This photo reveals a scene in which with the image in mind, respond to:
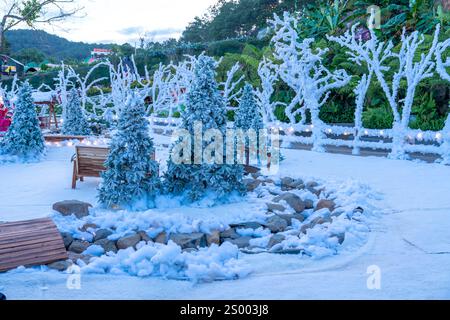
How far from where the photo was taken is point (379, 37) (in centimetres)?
2255

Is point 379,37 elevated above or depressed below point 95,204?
above

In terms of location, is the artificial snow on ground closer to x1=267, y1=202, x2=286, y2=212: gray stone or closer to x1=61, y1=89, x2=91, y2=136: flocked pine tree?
x1=267, y1=202, x2=286, y2=212: gray stone

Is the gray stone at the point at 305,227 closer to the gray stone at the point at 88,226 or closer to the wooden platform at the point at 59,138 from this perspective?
the gray stone at the point at 88,226

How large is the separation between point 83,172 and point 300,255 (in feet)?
17.2

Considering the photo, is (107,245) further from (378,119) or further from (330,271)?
(378,119)

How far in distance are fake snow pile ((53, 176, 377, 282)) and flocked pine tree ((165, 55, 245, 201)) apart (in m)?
0.32

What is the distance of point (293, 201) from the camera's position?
289 inches

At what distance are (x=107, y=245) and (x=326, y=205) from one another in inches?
132

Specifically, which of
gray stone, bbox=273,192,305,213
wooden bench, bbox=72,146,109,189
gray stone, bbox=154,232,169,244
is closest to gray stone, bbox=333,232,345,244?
gray stone, bbox=273,192,305,213

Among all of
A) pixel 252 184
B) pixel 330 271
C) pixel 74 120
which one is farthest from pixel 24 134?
pixel 330 271

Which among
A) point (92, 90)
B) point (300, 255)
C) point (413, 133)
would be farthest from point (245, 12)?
point (300, 255)

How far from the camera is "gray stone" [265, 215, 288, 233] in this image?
20.5 feet
